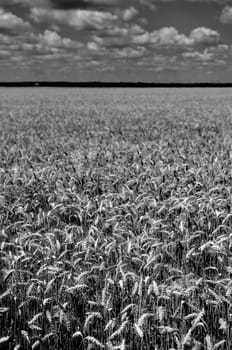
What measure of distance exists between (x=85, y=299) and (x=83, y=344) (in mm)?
584

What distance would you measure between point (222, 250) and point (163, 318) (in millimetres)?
1655

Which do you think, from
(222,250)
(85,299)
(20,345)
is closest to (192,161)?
(222,250)

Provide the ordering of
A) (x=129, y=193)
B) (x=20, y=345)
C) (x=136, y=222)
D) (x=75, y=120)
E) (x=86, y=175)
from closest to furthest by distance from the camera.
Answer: (x=20, y=345) → (x=136, y=222) → (x=129, y=193) → (x=86, y=175) → (x=75, y=120)

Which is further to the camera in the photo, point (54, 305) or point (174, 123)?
point (174, 123)

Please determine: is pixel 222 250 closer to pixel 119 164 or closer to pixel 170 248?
pixel 170 248

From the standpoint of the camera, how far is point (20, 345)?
12.4ft

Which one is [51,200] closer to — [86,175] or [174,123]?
[86,175]

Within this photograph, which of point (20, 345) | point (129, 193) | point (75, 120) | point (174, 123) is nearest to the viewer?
point (20, 345)

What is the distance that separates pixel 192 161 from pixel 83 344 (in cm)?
811

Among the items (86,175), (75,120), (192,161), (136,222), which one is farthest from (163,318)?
(75,120)

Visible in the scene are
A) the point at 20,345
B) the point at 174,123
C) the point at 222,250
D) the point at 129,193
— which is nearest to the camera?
the point at 20,345

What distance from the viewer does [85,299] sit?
4457 mm

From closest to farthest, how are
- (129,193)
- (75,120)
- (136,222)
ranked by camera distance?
(136,222), (129,193), (75,120)

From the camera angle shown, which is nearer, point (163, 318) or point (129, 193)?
point (163, 318)
